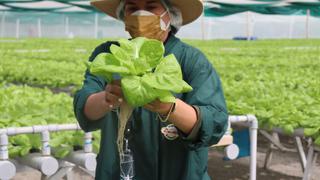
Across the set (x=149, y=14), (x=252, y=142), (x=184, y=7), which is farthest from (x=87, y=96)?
(x=252, y=142)

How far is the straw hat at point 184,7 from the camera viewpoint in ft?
6.05

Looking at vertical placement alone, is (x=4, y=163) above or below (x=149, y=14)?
below

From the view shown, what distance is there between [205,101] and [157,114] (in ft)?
0.54

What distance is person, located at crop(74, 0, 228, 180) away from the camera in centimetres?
168

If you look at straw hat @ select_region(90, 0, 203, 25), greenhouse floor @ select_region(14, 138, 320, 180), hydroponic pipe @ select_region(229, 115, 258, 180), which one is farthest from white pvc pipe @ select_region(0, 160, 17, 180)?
greenhouse floor @ select_region(14, 138, 320, 180)

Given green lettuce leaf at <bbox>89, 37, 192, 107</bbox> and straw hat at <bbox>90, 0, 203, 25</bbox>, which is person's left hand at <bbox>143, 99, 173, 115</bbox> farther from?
straw hat at <bbox>90, 0, 203, 25</bbox>

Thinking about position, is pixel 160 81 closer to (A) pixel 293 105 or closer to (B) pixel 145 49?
(B) pixel 145 49

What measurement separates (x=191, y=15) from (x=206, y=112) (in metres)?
0.44

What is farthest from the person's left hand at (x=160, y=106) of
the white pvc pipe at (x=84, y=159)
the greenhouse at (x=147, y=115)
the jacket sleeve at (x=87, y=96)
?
the white pvc pipe at (x=84, y=159)

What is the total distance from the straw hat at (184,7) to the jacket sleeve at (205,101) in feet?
0.54

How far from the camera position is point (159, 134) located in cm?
180

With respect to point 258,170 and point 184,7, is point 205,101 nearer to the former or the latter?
point 184,7

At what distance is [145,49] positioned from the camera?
1.48 m

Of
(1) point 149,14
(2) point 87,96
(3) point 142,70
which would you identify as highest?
(1) point 149,14
